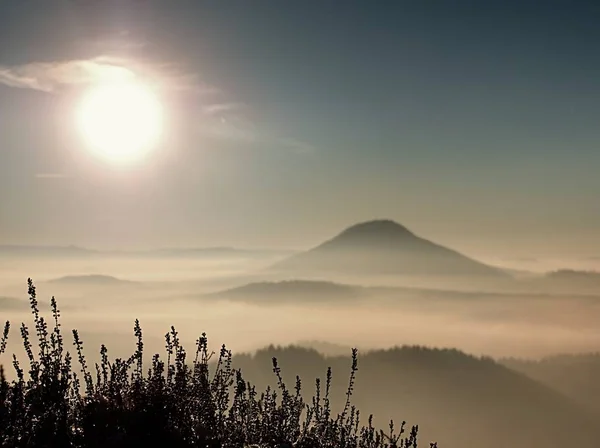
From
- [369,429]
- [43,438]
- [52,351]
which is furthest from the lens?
[369,429]

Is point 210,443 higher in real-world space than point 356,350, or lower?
lower

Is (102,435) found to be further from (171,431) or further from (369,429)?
(369,429)

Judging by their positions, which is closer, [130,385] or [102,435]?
[102,435]

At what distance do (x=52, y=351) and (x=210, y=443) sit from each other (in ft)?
6.12

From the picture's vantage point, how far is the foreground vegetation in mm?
4805

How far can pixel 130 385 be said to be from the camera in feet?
18.3

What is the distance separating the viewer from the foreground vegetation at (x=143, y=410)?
4805 millimetres

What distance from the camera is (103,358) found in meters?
6.01

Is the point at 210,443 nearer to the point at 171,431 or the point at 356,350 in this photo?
the point at 171,431

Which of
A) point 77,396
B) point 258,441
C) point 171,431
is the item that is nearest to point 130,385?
point 77,396

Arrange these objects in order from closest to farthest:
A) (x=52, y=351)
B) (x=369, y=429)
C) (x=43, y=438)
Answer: (x=43, y=438) < (x=52, y=351) < (x=369, y=429)

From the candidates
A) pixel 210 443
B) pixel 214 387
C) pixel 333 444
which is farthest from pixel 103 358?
pixel 333 444

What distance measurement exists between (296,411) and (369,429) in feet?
2.60

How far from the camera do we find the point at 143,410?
514 centimetres
